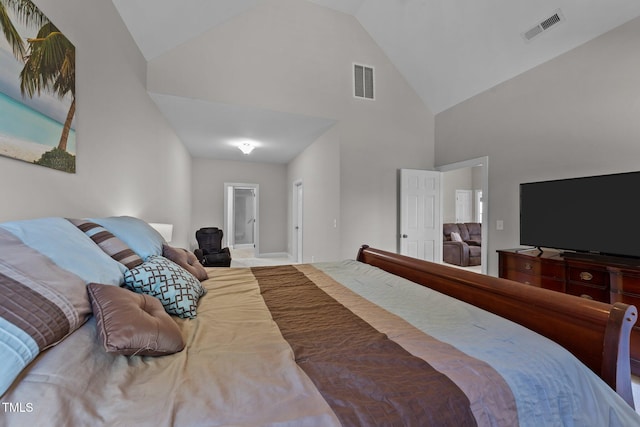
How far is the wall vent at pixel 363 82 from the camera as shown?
4.23 metres

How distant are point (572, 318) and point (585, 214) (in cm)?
208

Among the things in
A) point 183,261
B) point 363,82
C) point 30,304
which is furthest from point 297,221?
point 30,304

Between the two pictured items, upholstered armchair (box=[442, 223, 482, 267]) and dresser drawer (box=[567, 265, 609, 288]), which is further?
upholstered armchair (box=[442, 223, 482, 267])

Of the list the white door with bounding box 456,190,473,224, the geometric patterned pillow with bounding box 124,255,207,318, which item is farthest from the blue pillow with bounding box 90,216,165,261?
the white door with bounding box 456,190,473,224

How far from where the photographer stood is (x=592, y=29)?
2646 millimetres

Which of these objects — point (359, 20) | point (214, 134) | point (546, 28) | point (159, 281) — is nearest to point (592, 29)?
point (546, 28)

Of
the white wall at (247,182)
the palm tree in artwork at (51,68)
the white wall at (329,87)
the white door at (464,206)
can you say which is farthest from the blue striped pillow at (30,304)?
the white door at (464,206)

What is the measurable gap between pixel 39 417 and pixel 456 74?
4855mm

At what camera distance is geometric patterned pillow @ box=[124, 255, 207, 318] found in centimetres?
122

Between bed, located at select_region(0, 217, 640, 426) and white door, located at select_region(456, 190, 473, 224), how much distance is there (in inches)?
280

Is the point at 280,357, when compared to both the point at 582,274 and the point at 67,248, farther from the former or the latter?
the point at 582,274

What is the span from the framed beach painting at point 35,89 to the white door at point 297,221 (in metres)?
4.53

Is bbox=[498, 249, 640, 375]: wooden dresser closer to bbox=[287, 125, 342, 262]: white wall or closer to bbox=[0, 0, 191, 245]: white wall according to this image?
bbox=[287, 125, 342, 262]: white wall

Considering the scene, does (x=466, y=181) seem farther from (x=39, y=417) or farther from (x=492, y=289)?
(x=39, y=417)
